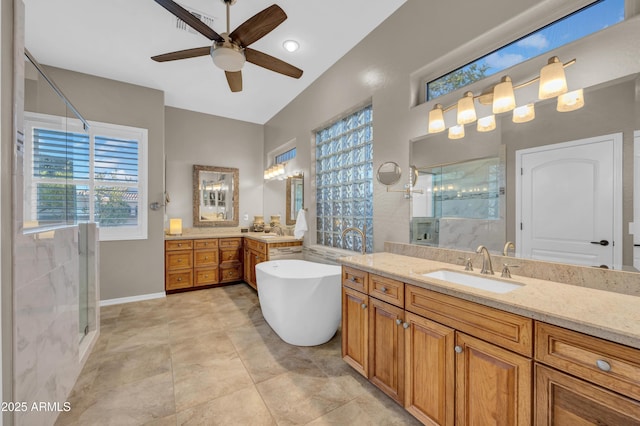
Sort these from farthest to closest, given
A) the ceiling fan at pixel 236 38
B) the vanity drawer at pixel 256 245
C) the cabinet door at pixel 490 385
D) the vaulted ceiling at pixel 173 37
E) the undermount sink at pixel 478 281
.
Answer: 1. the vanity drawer at pixel 256 245
2. the vaulted ceiling at pixel 173 37
3. the ceiling fan at pixel 236 38
4. the undermount sink at pixel 478 281
5. the cabinet door at pixel 490 385

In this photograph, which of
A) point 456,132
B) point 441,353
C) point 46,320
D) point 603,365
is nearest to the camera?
point 603,365

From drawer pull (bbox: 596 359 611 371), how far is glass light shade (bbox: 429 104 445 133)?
158cm

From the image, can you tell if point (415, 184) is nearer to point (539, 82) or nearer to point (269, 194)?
point (539, 82)

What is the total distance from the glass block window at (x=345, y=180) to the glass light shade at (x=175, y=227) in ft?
7.73

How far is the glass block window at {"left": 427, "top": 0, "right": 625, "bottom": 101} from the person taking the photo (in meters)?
1.35

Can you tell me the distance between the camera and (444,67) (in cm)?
209

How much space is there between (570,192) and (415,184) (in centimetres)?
101

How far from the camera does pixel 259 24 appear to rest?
1.80 meters

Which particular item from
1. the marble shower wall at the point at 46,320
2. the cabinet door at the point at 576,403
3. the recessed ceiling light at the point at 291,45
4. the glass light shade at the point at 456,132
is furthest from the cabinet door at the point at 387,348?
the recessed ceiling light at the point at 291,45

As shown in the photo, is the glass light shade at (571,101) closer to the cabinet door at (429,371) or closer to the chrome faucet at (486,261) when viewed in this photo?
the chrome faucet at (486,261)

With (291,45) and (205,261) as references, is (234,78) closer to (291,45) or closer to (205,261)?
(291,45)

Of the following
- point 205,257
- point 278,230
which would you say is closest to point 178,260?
point 205,257

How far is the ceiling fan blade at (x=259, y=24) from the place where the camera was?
171 centimetres

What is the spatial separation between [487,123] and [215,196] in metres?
4.32
